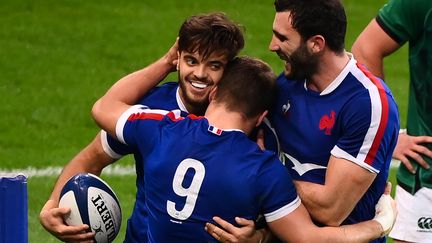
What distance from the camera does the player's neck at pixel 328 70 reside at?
597 cm

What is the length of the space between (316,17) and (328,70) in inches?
10.2

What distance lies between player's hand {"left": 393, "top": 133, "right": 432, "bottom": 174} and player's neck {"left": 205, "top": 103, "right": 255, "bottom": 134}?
1.62m

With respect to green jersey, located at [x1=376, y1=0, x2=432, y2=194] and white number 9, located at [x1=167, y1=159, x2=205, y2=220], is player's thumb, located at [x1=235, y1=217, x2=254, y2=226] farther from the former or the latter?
green jersey, located at [x1=376, y1=0, x2=432, y2=194]

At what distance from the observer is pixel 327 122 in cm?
591

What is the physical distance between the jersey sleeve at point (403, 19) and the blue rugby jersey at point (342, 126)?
47.1 inches

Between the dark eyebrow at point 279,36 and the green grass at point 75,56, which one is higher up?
the dark eyebrow at point 279,36

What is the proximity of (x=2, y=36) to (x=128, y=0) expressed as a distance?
2385mm

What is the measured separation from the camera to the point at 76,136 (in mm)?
12539

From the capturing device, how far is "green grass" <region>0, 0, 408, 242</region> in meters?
12.4

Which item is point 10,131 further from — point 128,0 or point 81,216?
point 81,216

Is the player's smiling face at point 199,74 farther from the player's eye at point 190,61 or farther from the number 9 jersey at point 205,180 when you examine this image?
the number 9 jersey at point 205,180

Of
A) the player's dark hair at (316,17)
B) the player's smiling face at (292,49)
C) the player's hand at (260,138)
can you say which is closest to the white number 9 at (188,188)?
the player's hand at (260,138)

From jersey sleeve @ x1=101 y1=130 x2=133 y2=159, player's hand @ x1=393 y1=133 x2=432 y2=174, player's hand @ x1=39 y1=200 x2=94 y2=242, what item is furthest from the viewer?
player's hand @ x1=393 y1=133 x2=432 y2=174

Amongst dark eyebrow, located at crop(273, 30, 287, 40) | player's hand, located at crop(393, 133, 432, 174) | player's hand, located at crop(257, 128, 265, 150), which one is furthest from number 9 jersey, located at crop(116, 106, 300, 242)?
player's hand, located at crop(393, 133, 432, 174)
